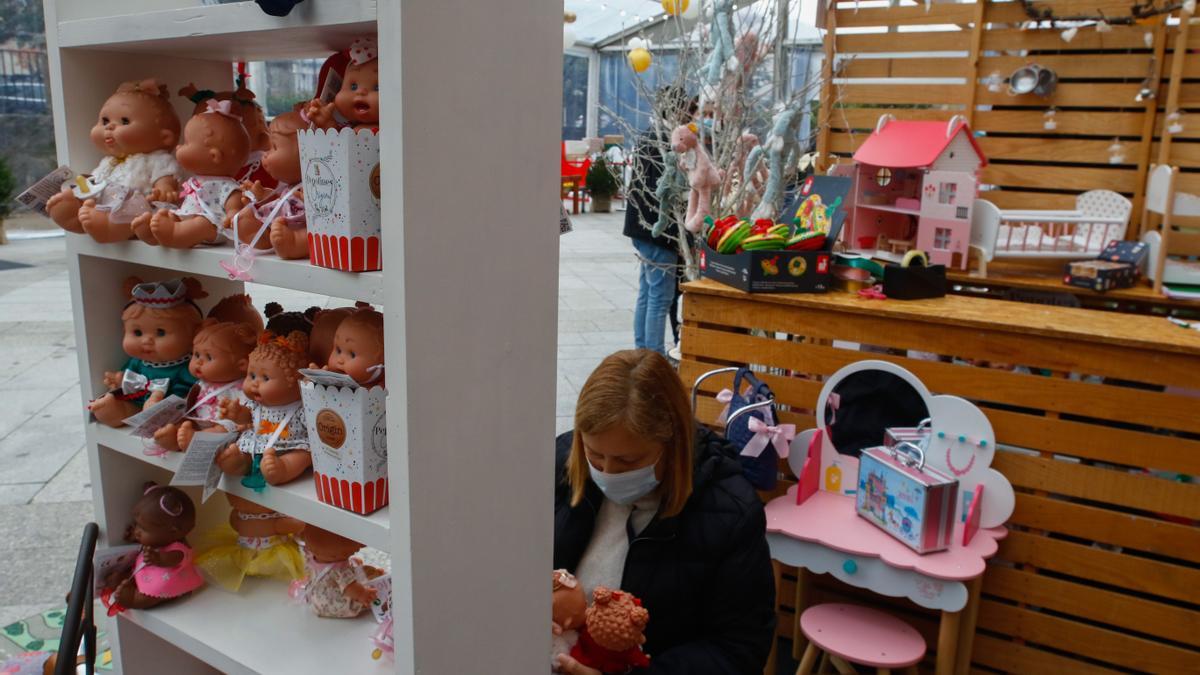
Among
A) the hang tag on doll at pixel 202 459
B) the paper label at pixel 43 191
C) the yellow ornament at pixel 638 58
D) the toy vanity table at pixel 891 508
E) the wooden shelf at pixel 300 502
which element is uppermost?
the yellow ornament at pixel 638 58

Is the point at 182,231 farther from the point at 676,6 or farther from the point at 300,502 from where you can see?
the point at 676,6

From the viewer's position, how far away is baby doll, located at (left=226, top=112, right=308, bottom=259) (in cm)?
121

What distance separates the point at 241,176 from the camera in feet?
4.74

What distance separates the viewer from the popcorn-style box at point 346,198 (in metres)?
1.10

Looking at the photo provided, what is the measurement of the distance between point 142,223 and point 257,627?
2.22 ft

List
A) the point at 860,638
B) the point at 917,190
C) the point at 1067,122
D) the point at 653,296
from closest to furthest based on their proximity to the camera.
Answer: the point at 860,638 < the point at 917,190 < the point at 1067,122 < the point at 653,296

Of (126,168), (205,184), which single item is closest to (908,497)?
(205,184)

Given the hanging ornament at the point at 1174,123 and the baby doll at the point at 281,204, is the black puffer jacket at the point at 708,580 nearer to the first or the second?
the baby doll at the point at 281,204

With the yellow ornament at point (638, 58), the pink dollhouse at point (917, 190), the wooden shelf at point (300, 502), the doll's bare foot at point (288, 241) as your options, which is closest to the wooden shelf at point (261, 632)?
the wooden shelf at point (300, 502)

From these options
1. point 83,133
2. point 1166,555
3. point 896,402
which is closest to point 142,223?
point 83,133

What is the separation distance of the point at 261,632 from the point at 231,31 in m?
0.93

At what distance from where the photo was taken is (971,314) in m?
2.61

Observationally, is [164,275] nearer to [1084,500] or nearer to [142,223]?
[142,223]

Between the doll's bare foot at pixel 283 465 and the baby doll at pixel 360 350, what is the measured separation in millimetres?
167
